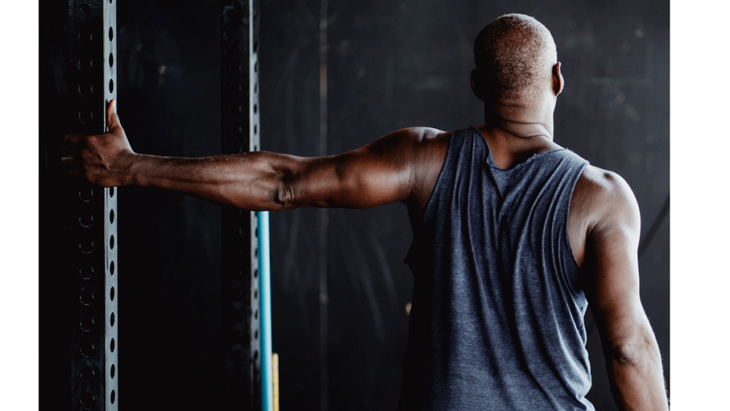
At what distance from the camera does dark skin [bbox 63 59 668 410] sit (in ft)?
3.57

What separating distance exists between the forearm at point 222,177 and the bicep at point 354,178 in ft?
0.09

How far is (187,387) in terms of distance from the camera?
263 cm

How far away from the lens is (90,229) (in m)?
1.28

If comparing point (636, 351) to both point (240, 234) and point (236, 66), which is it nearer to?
point (240, 234)

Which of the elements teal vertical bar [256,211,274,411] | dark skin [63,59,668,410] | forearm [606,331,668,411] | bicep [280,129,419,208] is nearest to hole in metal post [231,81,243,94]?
teal vertical bar [256,211,274,411]

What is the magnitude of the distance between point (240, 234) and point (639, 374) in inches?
52.8

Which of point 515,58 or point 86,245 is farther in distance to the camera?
point 86,245

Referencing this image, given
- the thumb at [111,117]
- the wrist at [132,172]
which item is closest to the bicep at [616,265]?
the wrist at [132,172]

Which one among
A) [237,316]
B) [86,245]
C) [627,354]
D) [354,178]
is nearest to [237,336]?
[237,316]

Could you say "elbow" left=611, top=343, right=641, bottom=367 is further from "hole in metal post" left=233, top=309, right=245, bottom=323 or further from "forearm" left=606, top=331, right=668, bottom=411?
"hole in metal post" left=233, top=309, right=245, bottom=323

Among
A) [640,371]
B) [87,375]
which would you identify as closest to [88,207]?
[87,375]

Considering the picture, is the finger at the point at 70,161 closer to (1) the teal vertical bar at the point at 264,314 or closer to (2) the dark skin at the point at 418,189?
(2) the dark skin at the point at 418,189

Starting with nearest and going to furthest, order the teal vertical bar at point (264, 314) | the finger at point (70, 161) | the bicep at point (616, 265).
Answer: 1. the bicep at point (616, 265)
2. the finger at point (70, 161)
3. the teal vertical bar at point (264, 314)

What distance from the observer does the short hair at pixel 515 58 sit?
46.3 inches
